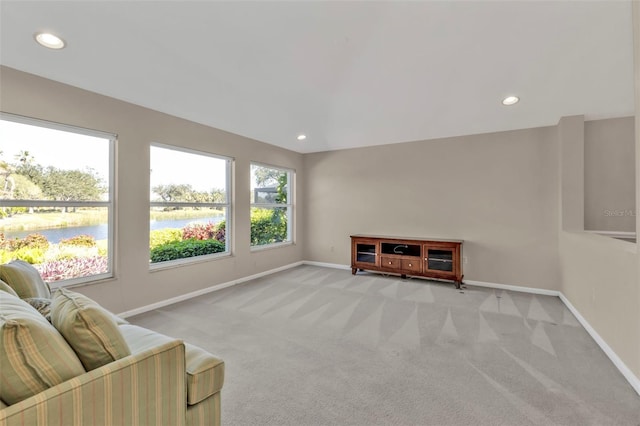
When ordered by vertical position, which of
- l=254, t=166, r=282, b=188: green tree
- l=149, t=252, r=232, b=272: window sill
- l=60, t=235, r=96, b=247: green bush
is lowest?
l=149, t=252, r=232, b=272: window sill

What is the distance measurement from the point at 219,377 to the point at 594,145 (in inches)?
203

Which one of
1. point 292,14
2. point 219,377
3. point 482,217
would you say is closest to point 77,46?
point 292,14

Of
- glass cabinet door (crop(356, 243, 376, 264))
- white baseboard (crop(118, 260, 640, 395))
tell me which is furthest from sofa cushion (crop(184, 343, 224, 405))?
glass cabinet door (crop(356, 243, 376, 264))

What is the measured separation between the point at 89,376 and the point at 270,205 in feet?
14.9

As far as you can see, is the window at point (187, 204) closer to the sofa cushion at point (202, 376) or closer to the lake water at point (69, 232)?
the lake water at point (69, 232)

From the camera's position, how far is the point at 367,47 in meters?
2.36

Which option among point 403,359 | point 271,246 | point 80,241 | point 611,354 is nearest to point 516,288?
point 611,354

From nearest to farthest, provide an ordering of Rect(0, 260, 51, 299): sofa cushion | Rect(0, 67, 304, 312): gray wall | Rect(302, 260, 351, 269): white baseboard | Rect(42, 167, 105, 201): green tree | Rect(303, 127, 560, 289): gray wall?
1. Rect(0, 260, 51, 299): sofa cushion
2. Rect(0, 67, 304, 312): gray wall
3. Rect(42, 167, 105, 201): green tree
4. Rect(303, 127, 560, 289): gray wall
5. Rect(302, 260, 351, 269): white baseboard

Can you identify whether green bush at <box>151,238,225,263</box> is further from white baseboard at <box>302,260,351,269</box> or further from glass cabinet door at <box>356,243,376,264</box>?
glass cabinet door at <box>356,243,376,264</box>

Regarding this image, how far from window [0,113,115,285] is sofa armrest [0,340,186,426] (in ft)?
8.04

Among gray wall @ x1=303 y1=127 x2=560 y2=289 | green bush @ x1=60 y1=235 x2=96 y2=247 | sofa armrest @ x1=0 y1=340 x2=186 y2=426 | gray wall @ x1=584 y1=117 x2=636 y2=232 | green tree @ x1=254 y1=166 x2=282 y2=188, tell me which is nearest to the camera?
sofa armrest @ x1=0 y1=340 x2=186 y2=426

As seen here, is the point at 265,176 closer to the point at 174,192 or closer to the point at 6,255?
the point at 174,192

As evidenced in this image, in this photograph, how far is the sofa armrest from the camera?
35.3 inches

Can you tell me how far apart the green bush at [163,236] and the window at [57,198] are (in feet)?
1.56
